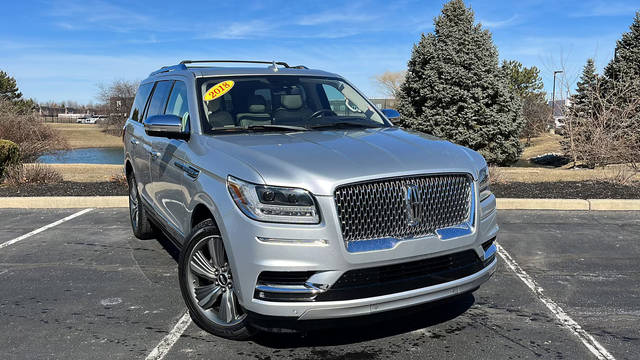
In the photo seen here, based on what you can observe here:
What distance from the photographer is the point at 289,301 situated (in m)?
3.17

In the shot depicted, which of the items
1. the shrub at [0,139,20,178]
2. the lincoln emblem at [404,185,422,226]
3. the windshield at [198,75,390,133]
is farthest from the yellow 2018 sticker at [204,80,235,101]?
the shrub at [0,139,20,178]

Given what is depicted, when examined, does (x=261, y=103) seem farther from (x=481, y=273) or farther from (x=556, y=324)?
(x=556, y=324)

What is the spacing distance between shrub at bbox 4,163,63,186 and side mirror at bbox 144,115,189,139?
304 inches

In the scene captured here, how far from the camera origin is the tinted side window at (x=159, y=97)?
5568 mm

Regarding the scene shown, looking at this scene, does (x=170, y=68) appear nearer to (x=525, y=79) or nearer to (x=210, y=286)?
(x=210, y=286)

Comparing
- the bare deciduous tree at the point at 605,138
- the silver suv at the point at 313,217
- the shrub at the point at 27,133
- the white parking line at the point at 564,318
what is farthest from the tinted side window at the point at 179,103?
the shrub at the point at 27,133

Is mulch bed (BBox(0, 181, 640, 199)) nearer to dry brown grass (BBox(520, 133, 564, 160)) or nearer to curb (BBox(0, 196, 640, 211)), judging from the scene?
curb (BBox(0, 196, 640, 211))

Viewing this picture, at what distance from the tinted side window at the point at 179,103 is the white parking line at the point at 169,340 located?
1.54 m

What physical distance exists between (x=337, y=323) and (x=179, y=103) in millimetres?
2760

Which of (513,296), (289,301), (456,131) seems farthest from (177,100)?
(456,131)

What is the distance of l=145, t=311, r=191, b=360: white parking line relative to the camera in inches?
145

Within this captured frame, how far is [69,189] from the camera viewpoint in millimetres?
10289

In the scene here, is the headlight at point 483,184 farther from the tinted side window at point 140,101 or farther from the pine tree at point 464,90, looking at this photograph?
the pine tree at point 464,90

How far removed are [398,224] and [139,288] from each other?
9.47 ft
